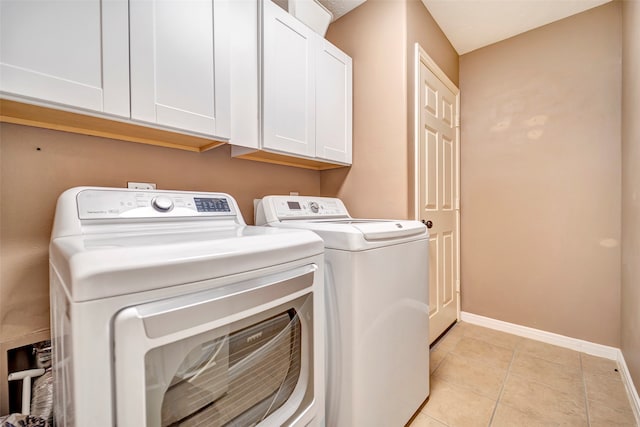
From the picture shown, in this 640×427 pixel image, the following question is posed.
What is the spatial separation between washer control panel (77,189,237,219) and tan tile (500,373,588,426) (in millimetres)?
1882

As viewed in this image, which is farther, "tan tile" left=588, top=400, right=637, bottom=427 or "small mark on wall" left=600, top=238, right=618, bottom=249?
"small mark on wall" left=600, top=238, right=618, bottom=249

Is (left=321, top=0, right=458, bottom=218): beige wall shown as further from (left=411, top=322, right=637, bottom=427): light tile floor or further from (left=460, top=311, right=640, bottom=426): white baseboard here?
(left=460, top=311, right=640, bottom=426): white baseboard

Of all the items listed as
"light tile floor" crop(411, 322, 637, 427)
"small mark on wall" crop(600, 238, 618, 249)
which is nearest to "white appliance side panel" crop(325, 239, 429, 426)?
"light tile floor" crop(411, 322, 637, 427)

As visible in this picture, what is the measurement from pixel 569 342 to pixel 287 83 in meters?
2.80

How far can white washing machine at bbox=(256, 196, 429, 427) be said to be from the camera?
41.0 inches

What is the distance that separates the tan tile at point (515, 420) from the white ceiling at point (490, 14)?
2650mm

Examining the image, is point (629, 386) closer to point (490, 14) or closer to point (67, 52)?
point (490, 14)

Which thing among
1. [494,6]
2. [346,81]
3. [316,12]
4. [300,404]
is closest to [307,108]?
[346,81]

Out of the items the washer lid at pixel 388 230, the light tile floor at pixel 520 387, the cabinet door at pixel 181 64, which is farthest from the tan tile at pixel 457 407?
the cabinet door at pixel 181 64

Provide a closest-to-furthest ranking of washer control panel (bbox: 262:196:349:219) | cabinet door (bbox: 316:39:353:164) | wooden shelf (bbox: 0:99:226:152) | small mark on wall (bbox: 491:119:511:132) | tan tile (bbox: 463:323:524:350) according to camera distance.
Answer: wooden shelf (bbox: 0:99:226:152)
washer control panel (bbox: 262:196:349:219)
cabinet door (bbox: 316:39:353:164)
tan tile (bbox: 463:323:524:350)
small mark on wall (bbox: 491:119:511:132)

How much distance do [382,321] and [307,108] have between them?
1.29 meters

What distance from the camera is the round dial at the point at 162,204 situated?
1109 mm

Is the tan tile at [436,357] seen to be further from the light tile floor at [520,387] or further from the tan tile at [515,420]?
the tan tile at [515,420]

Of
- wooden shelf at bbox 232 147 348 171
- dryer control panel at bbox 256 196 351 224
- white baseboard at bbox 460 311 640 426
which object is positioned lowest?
white baseboard at bbox 460 311 640 426
